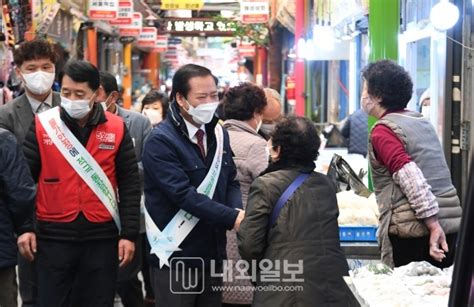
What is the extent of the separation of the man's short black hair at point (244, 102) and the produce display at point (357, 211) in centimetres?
88

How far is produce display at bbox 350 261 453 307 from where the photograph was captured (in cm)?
390

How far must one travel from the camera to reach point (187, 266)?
486 centimetres

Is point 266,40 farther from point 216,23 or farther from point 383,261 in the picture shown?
point 383,261

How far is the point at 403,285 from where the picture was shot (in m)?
4.22

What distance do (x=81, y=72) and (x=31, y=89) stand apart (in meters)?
0.75

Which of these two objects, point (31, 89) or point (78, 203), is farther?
point (31, 89)

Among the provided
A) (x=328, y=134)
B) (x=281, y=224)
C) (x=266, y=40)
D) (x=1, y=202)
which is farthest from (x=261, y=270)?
(x=266, y=40)

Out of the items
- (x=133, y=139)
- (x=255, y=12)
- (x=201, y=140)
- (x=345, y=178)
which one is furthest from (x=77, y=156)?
(x=255, y=12)

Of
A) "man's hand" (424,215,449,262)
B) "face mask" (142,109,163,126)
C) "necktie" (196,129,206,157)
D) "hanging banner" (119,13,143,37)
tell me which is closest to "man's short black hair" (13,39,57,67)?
"necktie" (196,129,206,157)

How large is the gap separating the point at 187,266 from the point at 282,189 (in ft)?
2.63

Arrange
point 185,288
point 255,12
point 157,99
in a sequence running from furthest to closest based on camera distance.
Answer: point 255,12 → point 157,99 → point 185,288

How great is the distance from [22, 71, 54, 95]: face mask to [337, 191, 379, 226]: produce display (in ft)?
7.01

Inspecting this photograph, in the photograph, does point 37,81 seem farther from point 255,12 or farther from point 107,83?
point 255,12

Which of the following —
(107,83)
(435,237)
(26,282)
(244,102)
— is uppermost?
(107,83)
